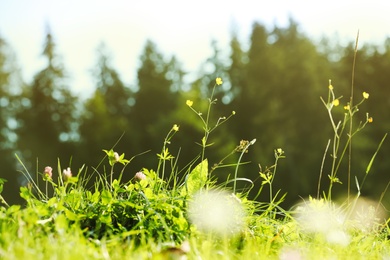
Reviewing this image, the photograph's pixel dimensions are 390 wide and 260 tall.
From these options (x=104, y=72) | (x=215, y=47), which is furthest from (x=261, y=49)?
(x=104, y=72)

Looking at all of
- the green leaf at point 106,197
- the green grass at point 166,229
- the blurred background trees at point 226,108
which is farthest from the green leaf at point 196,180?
the blurred background trees at point 226,108

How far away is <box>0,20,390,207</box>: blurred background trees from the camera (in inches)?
1117

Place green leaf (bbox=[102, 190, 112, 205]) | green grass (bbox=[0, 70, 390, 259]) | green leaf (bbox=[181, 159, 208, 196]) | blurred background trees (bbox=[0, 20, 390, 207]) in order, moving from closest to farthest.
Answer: green grass (bbox=[0, 70, 390, 259]), green leaf (bbox=[102, 190, 112, 205]), green leaf (bbox=[181, 159, 208, 196]), blurred background trees (bbox=[0, 20, 390, 207])

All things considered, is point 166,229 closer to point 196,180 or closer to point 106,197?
point 106,197

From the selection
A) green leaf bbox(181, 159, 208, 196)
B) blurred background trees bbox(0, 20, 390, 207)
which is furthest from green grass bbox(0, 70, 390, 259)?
blurred background trees bbox(0, 20, 390, 207)

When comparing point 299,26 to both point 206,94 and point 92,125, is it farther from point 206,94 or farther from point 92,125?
point 92,125

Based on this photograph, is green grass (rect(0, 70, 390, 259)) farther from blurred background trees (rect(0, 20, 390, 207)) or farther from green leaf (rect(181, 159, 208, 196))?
blurred background trees (rect(0, 20, 390, 207))

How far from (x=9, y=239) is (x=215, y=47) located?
30682 millimetres

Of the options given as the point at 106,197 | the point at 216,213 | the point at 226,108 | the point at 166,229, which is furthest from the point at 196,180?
the point at 226,108

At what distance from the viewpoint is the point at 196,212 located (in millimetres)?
2771

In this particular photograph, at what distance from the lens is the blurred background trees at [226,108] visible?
1117 inches

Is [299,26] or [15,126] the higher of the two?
[299,26]

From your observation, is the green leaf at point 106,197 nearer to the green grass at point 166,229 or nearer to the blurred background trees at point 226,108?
the green grass at point 166,229

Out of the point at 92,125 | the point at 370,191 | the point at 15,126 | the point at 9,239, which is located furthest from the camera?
→ the point at 15,126
